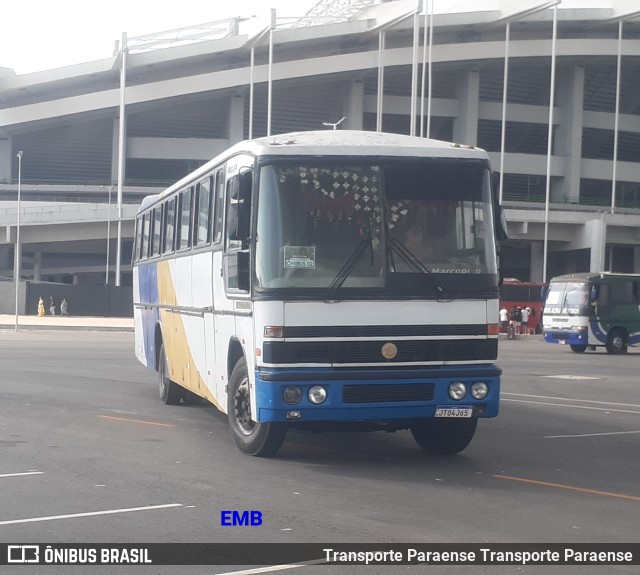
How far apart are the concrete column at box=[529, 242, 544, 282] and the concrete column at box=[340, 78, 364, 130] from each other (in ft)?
50.7

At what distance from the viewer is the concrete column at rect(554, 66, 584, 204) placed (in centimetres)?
7731

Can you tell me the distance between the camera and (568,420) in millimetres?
15023

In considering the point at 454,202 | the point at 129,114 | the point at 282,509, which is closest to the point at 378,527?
the point at 282,509

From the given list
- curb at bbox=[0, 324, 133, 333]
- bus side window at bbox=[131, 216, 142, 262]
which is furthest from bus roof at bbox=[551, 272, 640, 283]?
bus side window at bbox=[131, 216, 142, 262]

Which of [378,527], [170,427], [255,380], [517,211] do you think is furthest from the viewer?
[517,211]

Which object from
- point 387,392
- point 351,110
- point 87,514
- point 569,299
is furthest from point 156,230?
point 351,110

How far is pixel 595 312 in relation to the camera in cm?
3762

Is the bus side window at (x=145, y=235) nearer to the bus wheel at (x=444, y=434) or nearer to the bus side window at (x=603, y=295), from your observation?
the bus wheel at (x=444, y=434)

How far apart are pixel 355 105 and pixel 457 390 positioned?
67708 millimetres

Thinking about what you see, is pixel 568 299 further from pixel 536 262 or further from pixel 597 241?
pixel 536 262

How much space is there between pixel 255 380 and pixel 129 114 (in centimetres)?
7130

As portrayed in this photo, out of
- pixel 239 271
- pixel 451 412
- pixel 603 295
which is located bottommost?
pixel 451 412

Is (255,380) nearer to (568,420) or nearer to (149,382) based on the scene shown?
(568,420)

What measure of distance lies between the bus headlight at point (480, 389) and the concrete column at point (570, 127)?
69.7 meters
